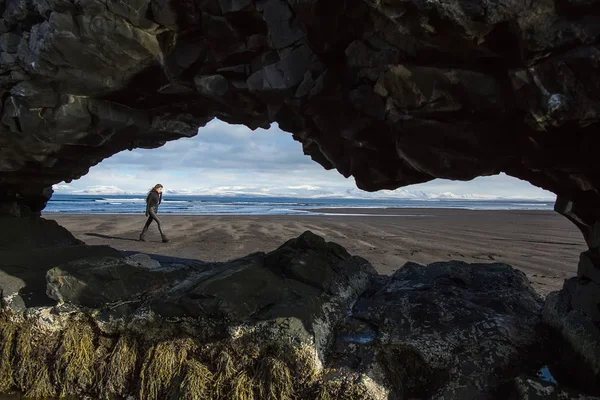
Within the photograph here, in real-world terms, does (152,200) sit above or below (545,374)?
above

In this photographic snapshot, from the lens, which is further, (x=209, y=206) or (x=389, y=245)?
(x=209, y=206)

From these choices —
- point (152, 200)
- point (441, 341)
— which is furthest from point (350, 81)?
point (152, 200)

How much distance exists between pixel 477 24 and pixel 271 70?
9.53 ft

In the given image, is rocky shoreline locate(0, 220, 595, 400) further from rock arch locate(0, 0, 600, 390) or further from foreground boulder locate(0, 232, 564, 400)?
rock arch locate(0, 0, 600, 390)

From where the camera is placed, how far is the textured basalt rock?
3.70 metres

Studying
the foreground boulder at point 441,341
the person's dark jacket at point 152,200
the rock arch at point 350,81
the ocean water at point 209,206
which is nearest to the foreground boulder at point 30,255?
the rock arch at point 350,81

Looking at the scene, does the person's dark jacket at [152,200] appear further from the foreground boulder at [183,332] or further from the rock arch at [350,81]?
the foreground boulder at [183,332]

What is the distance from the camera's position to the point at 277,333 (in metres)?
5.25

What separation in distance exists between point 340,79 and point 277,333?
3543mm

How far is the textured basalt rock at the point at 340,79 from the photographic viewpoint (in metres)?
3.70

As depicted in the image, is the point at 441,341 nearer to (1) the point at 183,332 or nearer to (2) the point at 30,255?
(1) the point at 183,332

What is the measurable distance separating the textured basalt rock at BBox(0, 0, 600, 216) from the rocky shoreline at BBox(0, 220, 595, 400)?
1886mm

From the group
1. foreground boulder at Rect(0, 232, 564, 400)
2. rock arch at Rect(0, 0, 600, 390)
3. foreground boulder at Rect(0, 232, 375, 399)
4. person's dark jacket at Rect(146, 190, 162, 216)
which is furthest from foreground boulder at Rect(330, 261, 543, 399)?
person's dark jacket at Rect(146, 190, 162, 216)

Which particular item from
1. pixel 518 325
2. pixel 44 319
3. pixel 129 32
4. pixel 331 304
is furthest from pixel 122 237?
pixel 518 325
